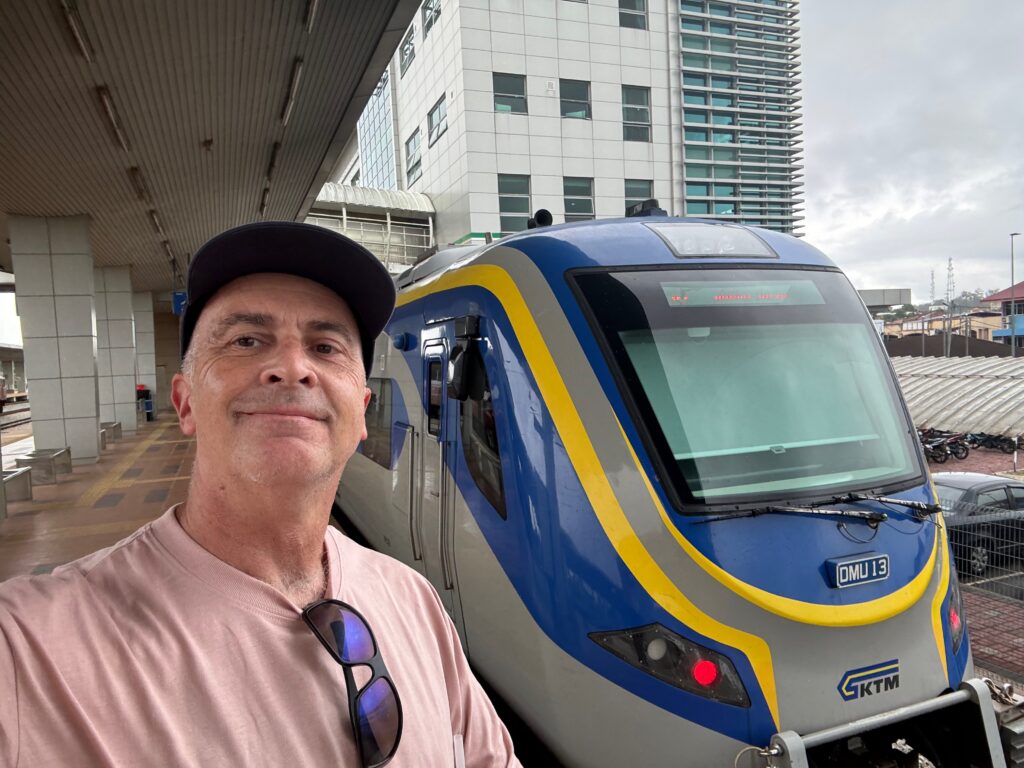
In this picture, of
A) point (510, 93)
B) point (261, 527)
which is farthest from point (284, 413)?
point (510, 93)

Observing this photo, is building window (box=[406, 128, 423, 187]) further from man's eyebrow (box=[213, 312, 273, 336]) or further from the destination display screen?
man's eyebrow (box=[213, 312, 273, 336])

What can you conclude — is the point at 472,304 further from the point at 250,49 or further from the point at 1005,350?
the point at 1005,350

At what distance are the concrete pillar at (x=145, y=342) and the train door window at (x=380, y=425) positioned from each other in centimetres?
2454

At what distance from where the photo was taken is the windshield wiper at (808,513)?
3.08 metres

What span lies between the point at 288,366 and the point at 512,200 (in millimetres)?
32481

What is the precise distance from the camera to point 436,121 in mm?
35156

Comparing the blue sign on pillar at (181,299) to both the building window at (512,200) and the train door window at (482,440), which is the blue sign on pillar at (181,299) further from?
the building window at (512,200)

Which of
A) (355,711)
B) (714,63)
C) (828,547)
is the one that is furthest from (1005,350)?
(355,711)

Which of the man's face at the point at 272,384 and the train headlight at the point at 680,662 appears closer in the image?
the man's face at the point at 272,384

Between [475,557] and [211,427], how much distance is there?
2813 millimetres

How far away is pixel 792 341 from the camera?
371cm

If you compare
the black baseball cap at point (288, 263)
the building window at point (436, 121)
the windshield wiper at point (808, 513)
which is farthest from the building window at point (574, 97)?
the black baseball cap at point (288, 263)

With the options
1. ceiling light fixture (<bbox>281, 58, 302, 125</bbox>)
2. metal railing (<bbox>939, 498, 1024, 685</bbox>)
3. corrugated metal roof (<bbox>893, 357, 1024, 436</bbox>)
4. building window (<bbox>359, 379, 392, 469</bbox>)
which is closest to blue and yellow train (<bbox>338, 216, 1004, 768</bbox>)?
building window (<bbox>359, 379, 392, 469</bbox>)

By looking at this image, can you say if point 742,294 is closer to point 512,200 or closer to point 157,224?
point 157,224
